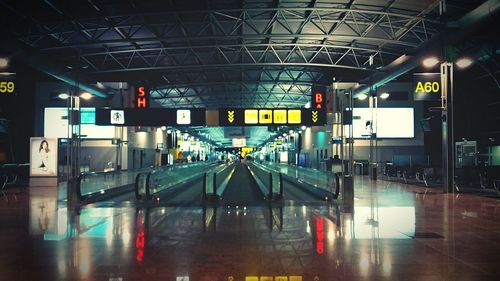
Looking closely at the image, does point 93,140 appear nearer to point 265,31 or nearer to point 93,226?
point 265,31

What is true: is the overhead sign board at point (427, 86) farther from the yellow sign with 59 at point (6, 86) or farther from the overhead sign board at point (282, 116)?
the yellow sign with 59 at point (6, 86)

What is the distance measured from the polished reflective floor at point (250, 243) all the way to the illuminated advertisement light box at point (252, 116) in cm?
1006

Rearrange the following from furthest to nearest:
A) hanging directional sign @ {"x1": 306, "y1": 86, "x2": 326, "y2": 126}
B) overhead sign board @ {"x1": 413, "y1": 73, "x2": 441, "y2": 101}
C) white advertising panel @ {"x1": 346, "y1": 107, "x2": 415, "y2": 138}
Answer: white advertising panel @ {"x1": 346, "y1": 107, "x2": 415, "y2": 138}, hanging directional sign @ {"x1": 306, "y1": 86, "x2": 326, "y2": 126}, overhead sign board @ {"x1": 413, "y1": 73, "x2": 441, "y2": 101}

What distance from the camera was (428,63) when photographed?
20.2 metres

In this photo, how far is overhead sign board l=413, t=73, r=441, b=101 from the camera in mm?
20484

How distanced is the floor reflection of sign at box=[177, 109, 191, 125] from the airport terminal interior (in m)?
0.07

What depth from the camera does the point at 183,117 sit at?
24109 mm

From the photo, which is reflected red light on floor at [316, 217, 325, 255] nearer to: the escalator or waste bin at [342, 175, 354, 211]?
waste bin at [342, 175, 354, 211]

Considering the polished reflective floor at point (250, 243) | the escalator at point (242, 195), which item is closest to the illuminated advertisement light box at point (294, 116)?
the escalator at point (242, 195)

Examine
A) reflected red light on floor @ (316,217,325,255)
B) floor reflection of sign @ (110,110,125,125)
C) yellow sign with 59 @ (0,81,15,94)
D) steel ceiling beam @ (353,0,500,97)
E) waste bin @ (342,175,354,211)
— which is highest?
steel ceiling beam @ (353,0,500,97)

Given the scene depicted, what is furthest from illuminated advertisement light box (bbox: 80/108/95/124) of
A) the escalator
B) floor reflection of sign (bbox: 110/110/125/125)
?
the escalator

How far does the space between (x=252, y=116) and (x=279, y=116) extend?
1.39m

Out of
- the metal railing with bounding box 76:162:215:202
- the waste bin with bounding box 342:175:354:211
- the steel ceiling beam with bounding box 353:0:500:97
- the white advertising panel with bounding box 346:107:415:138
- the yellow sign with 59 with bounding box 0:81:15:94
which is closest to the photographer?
the waste bin with bounding box 342:175:354:211

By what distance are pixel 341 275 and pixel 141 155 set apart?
42975 mm
